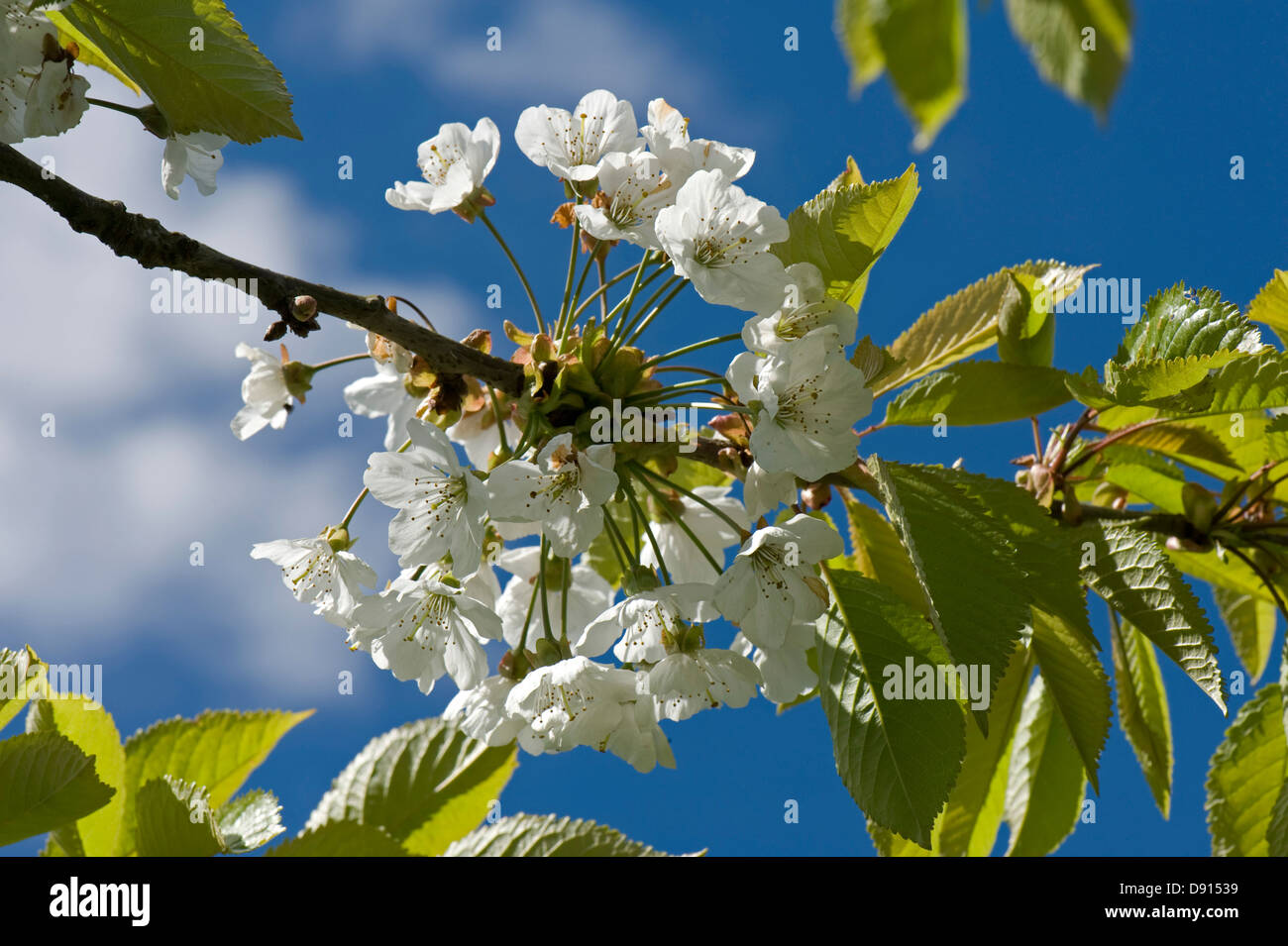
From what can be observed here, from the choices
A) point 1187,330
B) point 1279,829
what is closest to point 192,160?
point 1187,330

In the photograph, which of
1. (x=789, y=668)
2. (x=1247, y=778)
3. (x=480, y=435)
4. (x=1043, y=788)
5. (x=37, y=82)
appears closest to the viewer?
(x=37, y=82)

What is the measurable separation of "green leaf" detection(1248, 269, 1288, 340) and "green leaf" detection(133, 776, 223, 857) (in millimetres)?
1982

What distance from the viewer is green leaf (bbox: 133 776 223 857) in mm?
1415

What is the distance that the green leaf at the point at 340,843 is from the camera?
1410 mm

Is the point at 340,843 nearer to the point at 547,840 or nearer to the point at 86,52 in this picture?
the point at 547,840

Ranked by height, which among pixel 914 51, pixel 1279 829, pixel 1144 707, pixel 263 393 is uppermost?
pixel 263 393

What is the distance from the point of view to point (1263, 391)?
156 cm

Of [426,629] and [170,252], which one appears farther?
[426,629]

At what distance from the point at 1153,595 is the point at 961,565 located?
50 centimetres

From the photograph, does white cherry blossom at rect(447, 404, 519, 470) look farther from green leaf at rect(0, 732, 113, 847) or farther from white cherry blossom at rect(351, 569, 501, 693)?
green leaf at rect(0, 732, 113, 847)

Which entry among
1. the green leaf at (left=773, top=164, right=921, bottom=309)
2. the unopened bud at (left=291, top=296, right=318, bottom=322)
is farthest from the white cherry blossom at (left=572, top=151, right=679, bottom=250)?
the unopened bud at (left=291, top=296, right=318, bottom=322)

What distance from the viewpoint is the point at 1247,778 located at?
2010 mm
